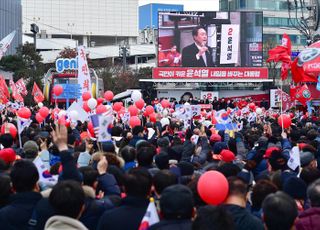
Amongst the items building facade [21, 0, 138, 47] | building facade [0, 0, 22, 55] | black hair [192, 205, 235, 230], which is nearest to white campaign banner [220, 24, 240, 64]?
building facade [0, 0, 22, 55]

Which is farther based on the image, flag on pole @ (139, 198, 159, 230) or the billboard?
the billboard

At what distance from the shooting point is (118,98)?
132 ft

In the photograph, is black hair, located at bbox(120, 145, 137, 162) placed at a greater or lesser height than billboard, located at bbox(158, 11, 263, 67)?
lesser

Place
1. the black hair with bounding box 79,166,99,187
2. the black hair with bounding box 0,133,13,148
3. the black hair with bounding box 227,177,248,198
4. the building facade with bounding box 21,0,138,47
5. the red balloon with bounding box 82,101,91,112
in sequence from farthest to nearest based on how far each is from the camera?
the building facade with bounding box 21,0,138,47 < the red balloon with bounding box 82,101,91,112 < the black hair with bounding box 0,133,13,148 < the black hair with bounding box 79,166,99,187 < the black hair with bounding box 227,177,248,198

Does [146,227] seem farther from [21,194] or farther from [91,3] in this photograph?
[91,3]

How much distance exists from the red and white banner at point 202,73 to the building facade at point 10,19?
1878 centimetres

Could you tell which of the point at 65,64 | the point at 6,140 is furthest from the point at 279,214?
the point at 65,64

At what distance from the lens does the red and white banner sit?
41531 mm

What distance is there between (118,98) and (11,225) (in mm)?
35471

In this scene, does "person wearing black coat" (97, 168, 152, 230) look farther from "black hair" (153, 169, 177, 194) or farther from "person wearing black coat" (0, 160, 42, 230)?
"person wearing black coat" (0, 160, 42, 230)

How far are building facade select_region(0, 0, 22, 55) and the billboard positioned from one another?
19.0 m

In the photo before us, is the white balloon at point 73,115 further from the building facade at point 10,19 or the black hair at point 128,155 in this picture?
the building facade at point 10,19

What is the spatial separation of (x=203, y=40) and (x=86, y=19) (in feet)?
189

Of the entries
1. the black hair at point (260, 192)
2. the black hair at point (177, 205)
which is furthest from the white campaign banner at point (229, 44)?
the black hair at point (177, 205)
